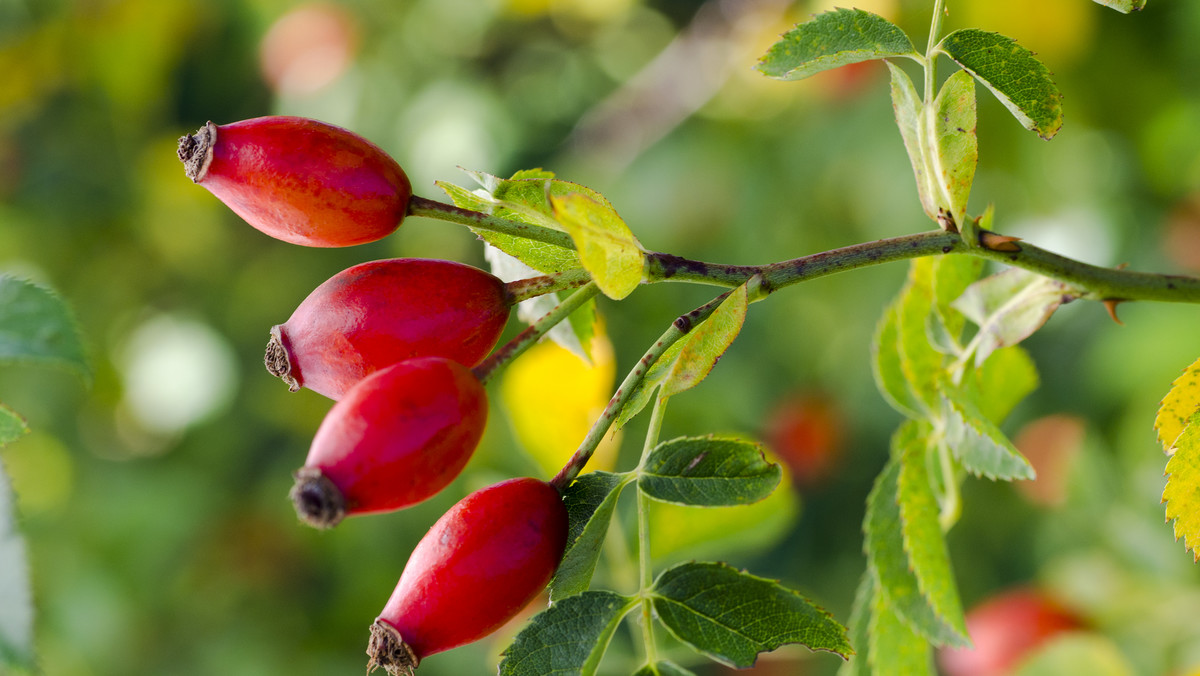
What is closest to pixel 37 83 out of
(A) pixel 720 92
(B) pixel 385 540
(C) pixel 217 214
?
(C) pixel 217 214

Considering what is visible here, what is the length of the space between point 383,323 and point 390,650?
28cm

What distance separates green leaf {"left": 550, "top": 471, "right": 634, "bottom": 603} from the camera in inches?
35.3

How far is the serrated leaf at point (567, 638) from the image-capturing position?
34.6 inches

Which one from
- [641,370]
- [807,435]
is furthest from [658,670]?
[807,435]

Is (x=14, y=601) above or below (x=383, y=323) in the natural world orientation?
below

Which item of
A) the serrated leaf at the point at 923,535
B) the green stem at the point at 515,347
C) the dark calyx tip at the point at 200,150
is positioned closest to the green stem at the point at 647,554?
the green stem at the point at 515,347

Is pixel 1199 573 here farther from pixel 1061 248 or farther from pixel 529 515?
pixel 529 515

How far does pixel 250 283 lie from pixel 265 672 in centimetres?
147

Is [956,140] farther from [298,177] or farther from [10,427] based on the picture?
[10,427]

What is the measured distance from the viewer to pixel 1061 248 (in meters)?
2.76

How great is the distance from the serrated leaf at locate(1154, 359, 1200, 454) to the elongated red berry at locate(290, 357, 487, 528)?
26.1 inches

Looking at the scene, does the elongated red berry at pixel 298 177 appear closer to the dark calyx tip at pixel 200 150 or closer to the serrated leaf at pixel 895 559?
the dark calyx tip at pixel 200 150

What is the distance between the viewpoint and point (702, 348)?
0.85 m

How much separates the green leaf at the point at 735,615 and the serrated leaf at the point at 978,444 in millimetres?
255
